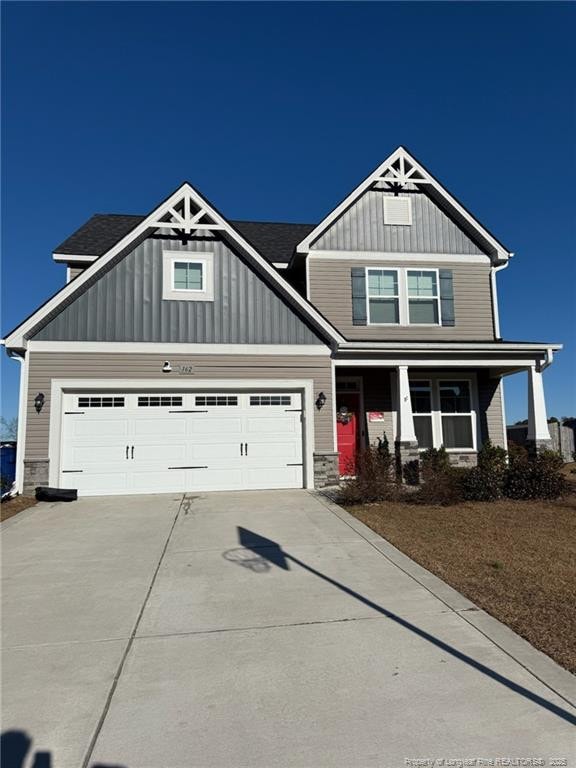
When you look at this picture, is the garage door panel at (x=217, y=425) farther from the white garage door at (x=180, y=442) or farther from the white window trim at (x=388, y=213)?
the white window trim at (x=388, y=213)

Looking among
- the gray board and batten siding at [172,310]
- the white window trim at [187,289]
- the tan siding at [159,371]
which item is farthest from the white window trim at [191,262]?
the tan siding at [159,371]

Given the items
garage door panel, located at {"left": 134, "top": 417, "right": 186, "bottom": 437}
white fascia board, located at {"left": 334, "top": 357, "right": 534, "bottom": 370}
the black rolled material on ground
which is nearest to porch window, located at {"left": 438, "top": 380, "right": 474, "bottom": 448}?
white fascia board, located at {"left": 334, "top": 357, "right": 534, "bottom": 370}

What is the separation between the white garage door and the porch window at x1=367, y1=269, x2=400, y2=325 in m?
3.50

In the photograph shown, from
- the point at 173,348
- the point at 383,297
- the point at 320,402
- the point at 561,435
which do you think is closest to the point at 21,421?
the point at 173,348

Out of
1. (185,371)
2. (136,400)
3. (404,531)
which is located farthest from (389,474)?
(136,400)

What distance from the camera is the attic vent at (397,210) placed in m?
14.0

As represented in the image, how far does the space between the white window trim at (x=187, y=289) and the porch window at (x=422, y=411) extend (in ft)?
20.3

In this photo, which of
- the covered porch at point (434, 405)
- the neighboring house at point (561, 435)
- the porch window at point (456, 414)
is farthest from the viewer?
the neighboring house at point (561, 435)

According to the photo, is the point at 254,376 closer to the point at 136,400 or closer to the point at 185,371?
the point at 185,371

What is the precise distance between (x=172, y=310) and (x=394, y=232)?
6616 millimetres

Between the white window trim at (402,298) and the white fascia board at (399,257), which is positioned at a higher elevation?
the white fascia board at (399,257)

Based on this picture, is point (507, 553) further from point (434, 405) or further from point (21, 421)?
point (21, 421)

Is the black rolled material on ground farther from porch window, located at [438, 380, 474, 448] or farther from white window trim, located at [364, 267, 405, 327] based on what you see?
porch window, located at [438, 380, 474, 448]

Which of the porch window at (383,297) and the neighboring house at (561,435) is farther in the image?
the neighboring house at (561,435)
